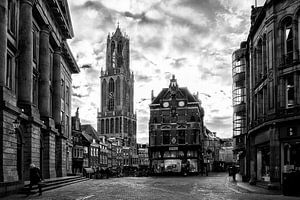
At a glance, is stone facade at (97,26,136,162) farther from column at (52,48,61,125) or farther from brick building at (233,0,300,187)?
brick building at (233,0,300,187)

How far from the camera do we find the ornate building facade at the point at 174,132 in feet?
307

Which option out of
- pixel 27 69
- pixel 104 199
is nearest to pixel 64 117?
pixel 27 69

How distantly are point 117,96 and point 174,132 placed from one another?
93.6 m

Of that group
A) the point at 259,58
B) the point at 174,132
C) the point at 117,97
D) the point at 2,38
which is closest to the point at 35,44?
the point at 2,38

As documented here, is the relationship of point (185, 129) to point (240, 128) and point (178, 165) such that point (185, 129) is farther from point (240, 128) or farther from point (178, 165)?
point (240, 128)

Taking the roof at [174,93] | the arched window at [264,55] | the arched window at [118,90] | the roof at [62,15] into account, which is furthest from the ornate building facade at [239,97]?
the arched window at [118,90]

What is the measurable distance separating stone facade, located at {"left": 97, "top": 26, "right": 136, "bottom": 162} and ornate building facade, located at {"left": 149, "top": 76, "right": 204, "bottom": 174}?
78846 mm

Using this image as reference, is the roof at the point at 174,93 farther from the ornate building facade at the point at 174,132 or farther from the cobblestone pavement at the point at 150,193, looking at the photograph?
the cobblestone pavement at the point at 150,193

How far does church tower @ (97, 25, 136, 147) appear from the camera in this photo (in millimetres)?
183750

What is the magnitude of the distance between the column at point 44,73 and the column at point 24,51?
7.63 m

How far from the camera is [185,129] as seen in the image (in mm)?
96625

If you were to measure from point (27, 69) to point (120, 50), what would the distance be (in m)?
167

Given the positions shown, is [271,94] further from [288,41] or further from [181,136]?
[181,136]

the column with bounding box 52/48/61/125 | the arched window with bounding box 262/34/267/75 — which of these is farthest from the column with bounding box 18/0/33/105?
the arched window with bounding box 262/34/267/75
